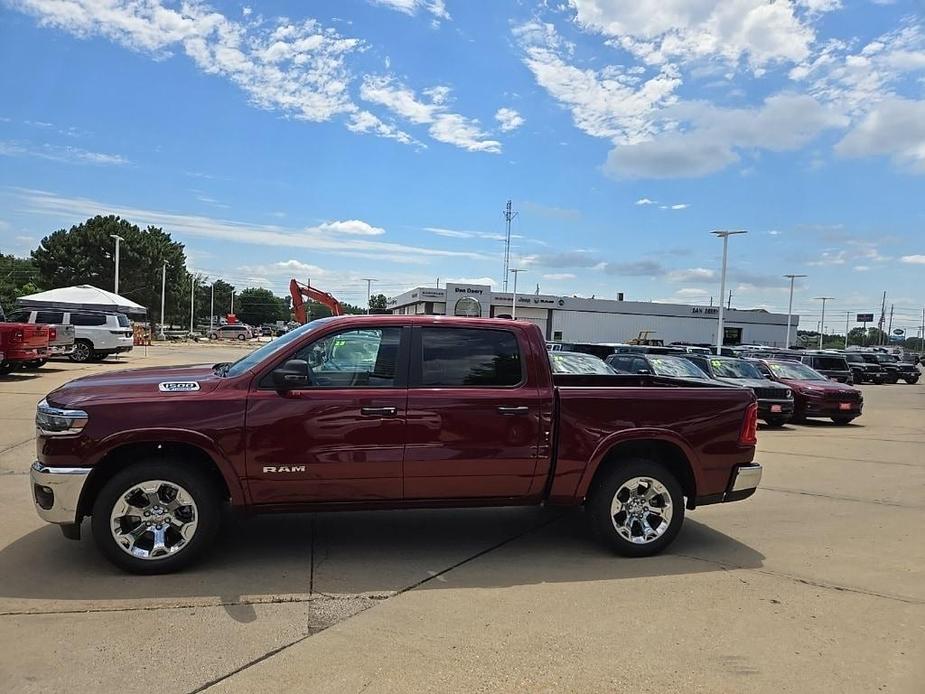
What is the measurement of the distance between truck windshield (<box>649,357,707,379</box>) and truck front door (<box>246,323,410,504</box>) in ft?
35.7

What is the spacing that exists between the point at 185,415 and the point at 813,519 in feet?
19.5

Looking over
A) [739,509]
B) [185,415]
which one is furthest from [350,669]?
[739,509]

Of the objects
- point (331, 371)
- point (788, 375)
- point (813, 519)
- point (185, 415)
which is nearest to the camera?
point (185, 415)

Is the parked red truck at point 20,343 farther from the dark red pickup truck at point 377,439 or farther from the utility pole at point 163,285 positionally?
the utility pole at point 163,285

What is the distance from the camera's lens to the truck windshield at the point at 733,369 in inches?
633

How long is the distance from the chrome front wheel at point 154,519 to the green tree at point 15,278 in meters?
67.0

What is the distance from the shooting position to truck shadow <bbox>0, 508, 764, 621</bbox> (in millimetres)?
4402

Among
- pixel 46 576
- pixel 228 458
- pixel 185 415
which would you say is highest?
pixel 185 415

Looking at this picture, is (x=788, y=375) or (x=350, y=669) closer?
(x=350, y=669)

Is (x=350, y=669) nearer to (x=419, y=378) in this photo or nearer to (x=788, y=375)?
(x=419, y=378)

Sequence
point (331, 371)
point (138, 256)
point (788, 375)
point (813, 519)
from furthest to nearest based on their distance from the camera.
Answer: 1. point (138, 256)
2. point (788, 375)
3. point (813, 519)
4. point (331, 371)

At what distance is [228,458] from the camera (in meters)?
4.62

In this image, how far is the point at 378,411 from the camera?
480 cm

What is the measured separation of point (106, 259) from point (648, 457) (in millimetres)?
67711
